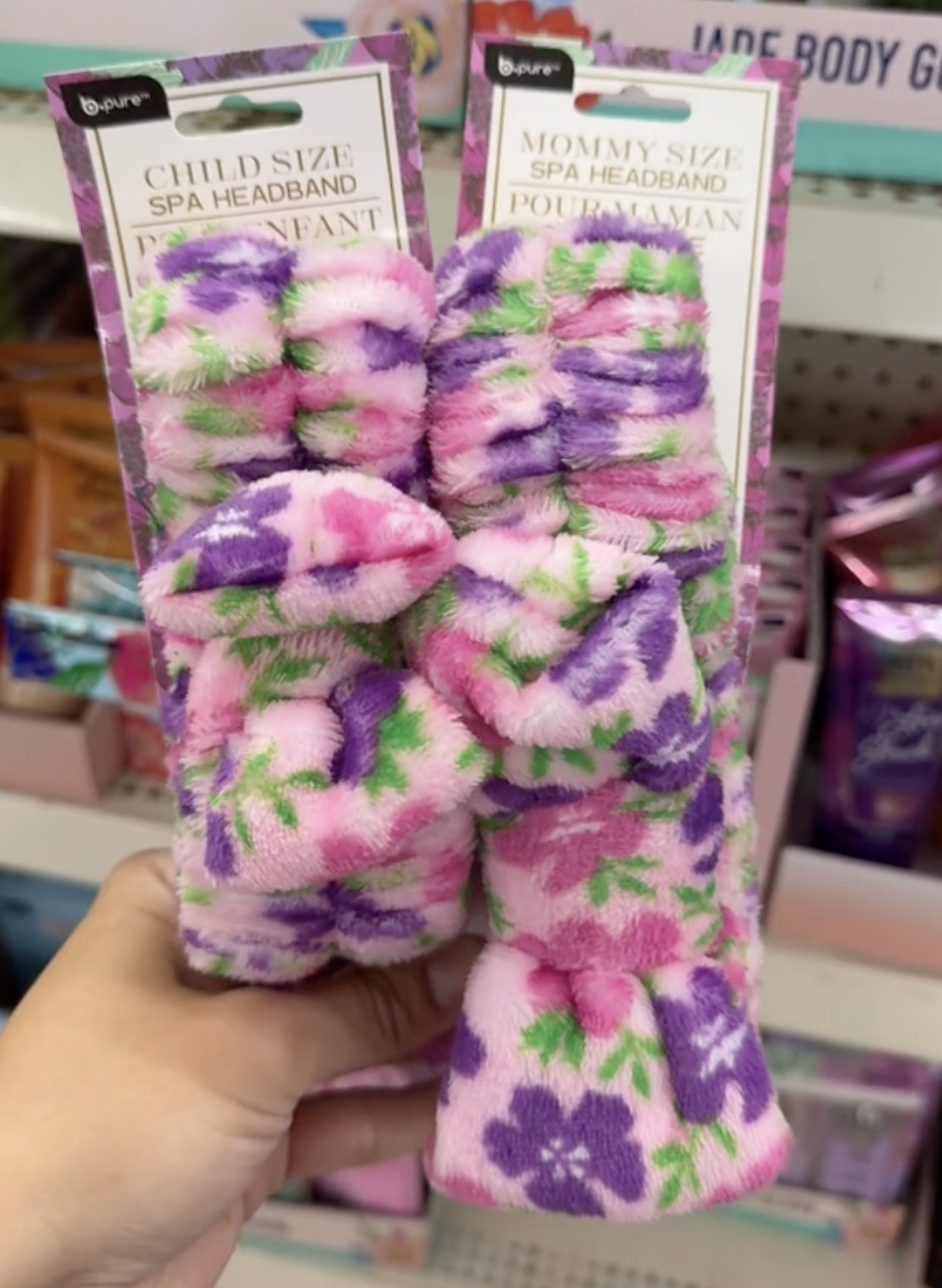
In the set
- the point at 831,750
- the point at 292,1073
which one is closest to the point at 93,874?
the point at 292,1073

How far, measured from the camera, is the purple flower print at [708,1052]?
32cm

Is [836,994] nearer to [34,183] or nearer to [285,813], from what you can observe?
[285,813]

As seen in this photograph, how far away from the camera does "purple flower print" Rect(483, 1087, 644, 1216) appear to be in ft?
1.03

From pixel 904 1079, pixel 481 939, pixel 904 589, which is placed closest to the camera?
pixel 481 939

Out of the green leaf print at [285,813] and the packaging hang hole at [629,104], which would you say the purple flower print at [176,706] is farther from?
the packaging hang hole at [629,104]

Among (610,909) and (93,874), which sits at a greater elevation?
(610,909)

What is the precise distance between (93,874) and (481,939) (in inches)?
12.8

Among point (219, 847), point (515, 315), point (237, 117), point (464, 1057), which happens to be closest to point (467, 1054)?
point (464, 1057)

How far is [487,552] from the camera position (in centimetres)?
29

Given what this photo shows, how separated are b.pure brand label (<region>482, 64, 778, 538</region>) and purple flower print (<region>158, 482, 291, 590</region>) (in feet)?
0.48

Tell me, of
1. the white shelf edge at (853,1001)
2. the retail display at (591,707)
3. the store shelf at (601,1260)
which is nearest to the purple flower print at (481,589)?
the retail display at (591,707)

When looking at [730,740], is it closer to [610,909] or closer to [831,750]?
[610,909]

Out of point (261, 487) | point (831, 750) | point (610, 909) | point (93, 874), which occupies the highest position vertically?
point (261, 487)

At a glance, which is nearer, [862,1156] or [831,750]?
[831,750]
